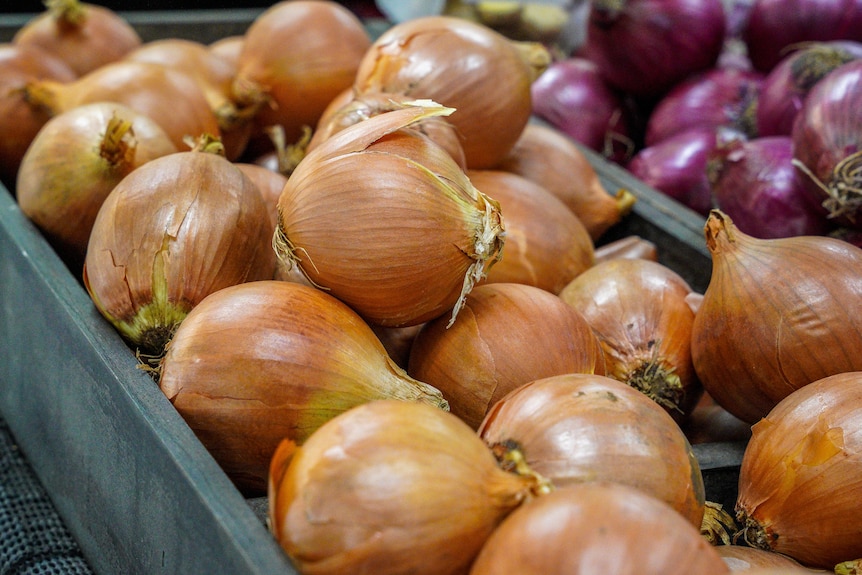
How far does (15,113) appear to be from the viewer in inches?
54.2

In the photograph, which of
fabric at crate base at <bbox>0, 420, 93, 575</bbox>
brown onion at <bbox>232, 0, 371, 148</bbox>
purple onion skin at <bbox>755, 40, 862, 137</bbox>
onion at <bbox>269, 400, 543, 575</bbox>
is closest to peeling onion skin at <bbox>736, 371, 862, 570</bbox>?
onion at <bbox>269, 400, 543, 575</bbox>

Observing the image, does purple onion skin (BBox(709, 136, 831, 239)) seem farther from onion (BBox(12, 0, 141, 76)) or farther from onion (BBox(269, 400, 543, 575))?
onion (BBox(12, 0, 141, 76))

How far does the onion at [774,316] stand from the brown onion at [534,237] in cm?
22

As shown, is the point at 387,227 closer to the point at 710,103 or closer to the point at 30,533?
the point at 30,533

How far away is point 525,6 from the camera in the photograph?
2.24 meters

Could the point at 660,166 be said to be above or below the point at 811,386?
below

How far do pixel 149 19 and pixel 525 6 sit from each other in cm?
95

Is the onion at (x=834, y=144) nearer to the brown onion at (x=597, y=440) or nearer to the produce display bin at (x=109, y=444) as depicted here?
the produce display bin at (x=109, y=444)

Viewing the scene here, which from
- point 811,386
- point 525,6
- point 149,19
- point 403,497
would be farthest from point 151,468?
point 525,6

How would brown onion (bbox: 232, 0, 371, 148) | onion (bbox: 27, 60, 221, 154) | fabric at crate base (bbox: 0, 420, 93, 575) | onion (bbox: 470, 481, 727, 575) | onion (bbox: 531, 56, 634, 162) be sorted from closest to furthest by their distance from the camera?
onion (bbox: 470, 481, 727, 575) → fabric at crate base (bbox: 0, 420, 93, 575) → onion (bbox: 27, 60, 221, 154) → brown onion (bbox: 232, 0, 371, 148) → onion (bbox: 531, 56, 634, 162)

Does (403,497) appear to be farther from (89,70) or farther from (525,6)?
(525,6)

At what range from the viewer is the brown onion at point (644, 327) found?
992mm

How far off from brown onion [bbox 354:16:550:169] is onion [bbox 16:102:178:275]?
31cm

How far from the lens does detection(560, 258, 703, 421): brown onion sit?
992mm
